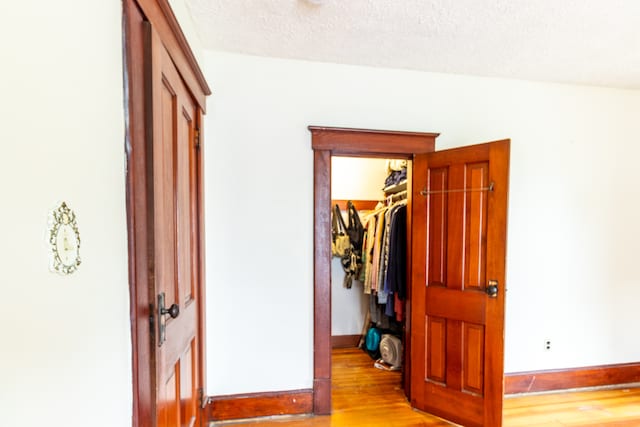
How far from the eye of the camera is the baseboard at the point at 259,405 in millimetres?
2086

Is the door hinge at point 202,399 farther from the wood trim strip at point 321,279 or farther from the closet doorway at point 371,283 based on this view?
the closet doorway at point 371,283

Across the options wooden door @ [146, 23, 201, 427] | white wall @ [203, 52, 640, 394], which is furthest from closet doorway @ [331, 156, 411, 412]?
wooden door @ [146, 23, 201, 427]

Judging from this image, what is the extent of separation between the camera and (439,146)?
2.38 m

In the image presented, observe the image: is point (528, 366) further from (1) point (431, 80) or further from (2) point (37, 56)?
(2) point (37, 56)

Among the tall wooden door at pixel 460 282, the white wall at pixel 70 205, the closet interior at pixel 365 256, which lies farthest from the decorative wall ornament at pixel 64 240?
the closet interior at pixel 365 256

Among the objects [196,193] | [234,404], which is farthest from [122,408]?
[234,404]

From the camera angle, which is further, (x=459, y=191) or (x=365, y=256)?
(x=365, y=256)

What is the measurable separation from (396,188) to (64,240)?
8.92 feet

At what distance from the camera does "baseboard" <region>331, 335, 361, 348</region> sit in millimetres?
3451

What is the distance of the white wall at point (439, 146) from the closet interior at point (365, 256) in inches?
33.7

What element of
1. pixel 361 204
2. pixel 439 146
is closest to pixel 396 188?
pixel 361 204

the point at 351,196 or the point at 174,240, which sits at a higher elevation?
the point at 351,196

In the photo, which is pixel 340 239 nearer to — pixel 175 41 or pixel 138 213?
pixel 175 41

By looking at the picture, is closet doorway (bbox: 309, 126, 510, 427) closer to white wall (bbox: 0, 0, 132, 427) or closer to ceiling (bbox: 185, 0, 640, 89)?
ceiling (bbox: 185, 0, 640, 89)
